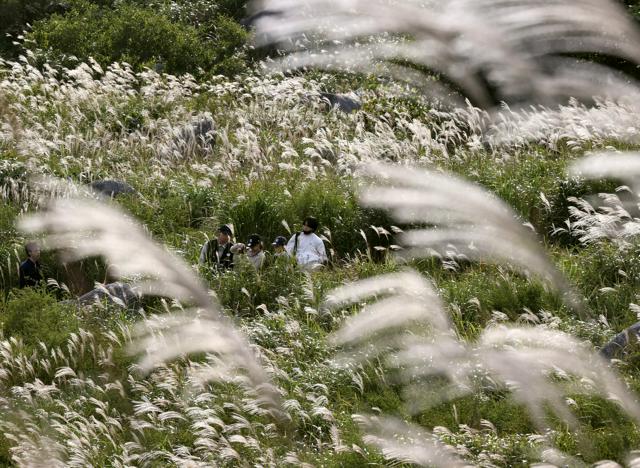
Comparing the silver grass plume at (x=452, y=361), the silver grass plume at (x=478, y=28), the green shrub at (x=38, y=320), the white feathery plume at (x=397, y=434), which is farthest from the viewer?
the green shrub at (x=38, y=320)

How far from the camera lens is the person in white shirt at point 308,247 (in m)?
10.0

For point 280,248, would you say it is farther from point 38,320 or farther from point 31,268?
point 31,268

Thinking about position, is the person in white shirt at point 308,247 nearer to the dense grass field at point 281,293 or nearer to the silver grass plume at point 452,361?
the dense grass field at point 281,293

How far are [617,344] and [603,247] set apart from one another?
2256 mm

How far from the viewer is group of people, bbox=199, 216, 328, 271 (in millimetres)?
9891

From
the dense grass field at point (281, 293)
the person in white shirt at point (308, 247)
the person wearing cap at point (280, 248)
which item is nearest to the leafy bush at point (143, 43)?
the dense grass field at point (281, 293)

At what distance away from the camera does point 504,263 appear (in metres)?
8.41

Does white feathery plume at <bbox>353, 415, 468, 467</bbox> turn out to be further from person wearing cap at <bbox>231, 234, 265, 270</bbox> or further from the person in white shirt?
the person in white shirt

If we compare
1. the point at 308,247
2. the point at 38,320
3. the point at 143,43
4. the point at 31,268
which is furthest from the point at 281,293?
the point at 143,43

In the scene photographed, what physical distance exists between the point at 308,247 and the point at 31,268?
2943 mm

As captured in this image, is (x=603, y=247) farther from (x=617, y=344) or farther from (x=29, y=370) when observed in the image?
(x=29, y=370)

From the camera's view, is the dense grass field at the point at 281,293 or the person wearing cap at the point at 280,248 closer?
the dense grass field at the point at 281,293

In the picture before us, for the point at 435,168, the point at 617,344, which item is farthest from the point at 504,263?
the point at 435,168

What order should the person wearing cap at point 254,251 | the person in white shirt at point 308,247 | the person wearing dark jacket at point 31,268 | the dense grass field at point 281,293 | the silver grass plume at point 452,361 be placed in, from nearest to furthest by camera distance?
the silver grass plume at point 452,361
the dense grass field at point 281,293
the person wearing cap at point 254,251
the person in white shirt at point 308,247
the person wearing dark jacket at point 31,268
